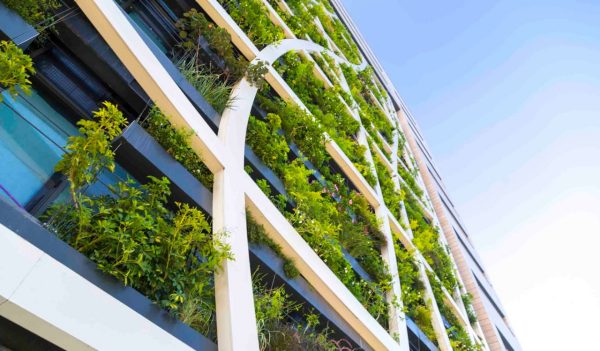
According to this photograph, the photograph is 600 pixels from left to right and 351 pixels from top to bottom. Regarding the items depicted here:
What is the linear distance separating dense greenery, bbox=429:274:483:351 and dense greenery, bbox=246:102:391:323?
2.73 m

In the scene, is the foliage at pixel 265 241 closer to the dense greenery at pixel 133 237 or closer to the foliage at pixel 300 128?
the dense greenery at pixel 133 237

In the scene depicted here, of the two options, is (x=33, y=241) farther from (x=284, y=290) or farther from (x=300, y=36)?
(x=300, y=36)

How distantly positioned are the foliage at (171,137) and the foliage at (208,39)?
1.94 m

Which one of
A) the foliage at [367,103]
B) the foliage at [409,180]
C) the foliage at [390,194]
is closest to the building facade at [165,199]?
the foliage at [390,194]

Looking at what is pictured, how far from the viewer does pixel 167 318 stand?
302 cm

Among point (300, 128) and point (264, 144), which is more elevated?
point (264, 144)

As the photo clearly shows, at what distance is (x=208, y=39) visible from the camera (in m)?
5.97

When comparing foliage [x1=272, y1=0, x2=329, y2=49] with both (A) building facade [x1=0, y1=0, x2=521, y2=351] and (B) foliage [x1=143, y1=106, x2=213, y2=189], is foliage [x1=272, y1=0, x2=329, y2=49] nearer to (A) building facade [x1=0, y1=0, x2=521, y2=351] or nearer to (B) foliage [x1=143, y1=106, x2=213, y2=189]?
(A) building facade [x1=0, y1=0, x2=521, y2=351]

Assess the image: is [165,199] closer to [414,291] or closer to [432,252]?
[414,291]

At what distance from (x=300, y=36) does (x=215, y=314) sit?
824cm

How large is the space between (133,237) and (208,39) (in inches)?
147

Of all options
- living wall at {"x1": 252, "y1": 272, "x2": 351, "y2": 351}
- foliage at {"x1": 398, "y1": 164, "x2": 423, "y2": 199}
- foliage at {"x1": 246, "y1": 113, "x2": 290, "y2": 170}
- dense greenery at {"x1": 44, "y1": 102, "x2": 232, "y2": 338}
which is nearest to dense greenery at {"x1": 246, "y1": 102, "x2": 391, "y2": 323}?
→ foliage at {"x1": 246, "y1": 113, "x2": 290, "y2": 170}

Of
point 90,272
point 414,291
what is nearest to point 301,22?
Result: point 414,291

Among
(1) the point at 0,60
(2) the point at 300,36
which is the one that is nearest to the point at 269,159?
(1) the point at 0,60
